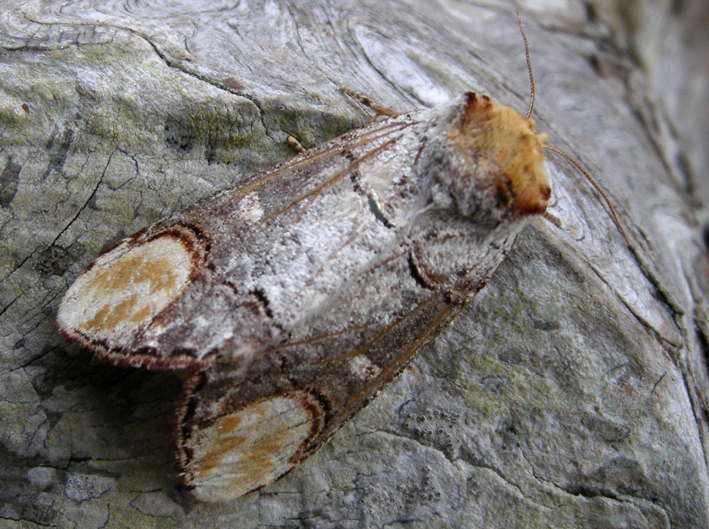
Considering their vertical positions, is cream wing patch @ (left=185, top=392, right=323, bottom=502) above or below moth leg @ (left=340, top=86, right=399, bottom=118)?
below

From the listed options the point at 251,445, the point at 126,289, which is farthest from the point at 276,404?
the point at 126,289

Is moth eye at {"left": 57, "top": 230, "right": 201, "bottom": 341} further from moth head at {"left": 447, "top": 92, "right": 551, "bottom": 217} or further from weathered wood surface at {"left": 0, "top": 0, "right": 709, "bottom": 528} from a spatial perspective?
moth head at {"left": 447, "top": 92, "right": 551, "bottom": 217}

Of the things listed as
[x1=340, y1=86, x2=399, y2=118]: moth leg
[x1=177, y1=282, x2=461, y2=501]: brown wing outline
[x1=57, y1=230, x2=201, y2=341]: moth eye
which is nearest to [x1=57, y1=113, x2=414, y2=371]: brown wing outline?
[x1=57, y1=230, x2=201, y2=341]: moth eye

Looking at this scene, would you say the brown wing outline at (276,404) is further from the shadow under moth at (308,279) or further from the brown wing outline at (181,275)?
the brown wing outline at (181,275)

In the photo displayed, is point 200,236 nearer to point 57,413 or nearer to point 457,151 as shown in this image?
point 57,413

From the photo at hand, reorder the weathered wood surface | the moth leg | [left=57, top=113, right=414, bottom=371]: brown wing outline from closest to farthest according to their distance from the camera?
[left=57, top=113, right=414, bottom=371]: brown wing outline → the weathered wood surface → the moth leg

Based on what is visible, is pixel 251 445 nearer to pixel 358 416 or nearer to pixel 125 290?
pixel 358 416

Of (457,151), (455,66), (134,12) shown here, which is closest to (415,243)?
(457,151)
